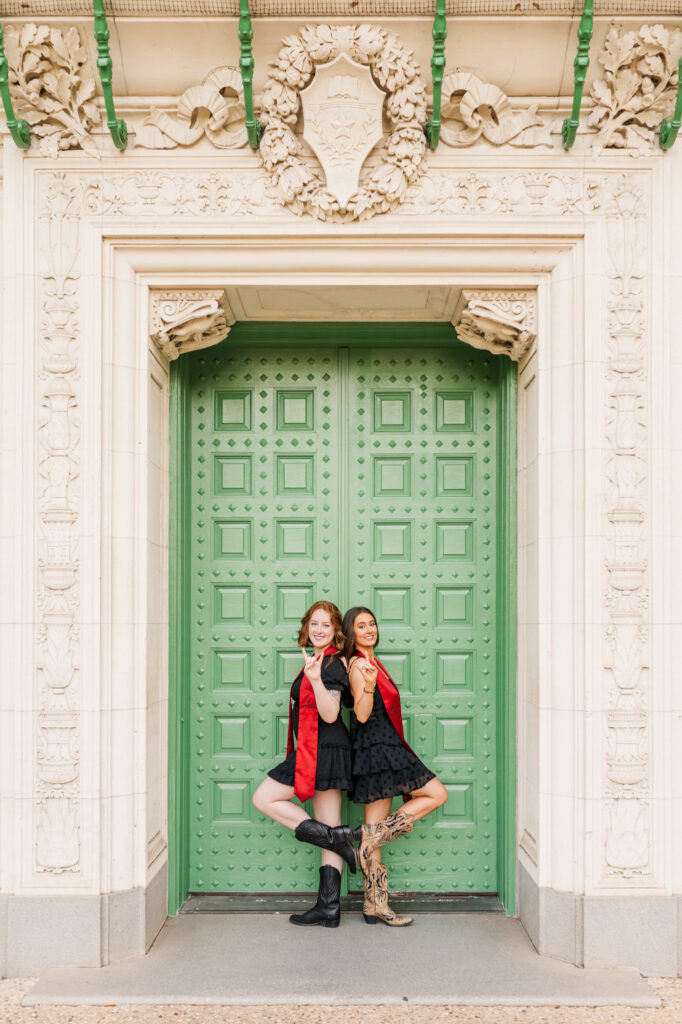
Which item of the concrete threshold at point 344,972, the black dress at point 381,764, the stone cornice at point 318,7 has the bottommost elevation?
the concrete threshold at point 344,972

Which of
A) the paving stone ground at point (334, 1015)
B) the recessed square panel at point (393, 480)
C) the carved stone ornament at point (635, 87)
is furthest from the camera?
the recessed square panel at point (393, 480)

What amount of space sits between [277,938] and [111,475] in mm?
2810

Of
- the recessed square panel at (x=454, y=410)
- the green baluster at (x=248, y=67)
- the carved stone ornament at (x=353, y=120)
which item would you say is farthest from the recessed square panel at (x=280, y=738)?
the green baluster at (x=248, y=67)

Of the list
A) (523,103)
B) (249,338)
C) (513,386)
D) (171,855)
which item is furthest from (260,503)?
(523,103)

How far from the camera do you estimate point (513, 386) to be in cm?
545

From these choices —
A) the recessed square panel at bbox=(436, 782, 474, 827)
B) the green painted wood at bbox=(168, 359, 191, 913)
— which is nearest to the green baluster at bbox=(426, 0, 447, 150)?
the green painted wood at bbox=(168, 359, 191, 913)

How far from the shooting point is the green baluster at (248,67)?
14.2 ft

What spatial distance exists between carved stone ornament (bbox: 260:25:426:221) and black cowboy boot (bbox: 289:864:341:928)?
3.81 meters

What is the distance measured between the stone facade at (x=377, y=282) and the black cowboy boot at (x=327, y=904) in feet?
3.19

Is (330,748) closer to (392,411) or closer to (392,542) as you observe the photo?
(392,542)

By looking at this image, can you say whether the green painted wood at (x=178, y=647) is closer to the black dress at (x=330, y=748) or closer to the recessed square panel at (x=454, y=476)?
the black dress at (x=330, y=748)

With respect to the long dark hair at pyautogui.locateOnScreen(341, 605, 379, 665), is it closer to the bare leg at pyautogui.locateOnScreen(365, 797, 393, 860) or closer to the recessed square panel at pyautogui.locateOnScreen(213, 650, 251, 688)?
the recessed square panel at pyautogui.locateOnScreen(213, 650, 251, 688)

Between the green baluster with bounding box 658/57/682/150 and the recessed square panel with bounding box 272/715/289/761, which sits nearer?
the green baluster with bounding box 658/57/682/150

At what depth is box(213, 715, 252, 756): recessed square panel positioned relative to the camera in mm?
5590
